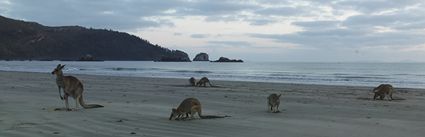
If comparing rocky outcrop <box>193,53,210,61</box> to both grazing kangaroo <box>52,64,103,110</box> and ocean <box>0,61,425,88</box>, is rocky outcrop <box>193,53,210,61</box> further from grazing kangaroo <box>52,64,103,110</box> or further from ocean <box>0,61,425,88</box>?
grazing kangaroo <box>52,64,103,110</box>

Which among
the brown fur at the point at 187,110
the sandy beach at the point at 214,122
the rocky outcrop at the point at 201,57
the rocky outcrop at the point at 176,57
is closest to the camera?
the sandy beach at the point at 214,122

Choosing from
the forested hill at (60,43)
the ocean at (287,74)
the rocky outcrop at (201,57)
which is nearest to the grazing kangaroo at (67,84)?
the ocean at (287,74)

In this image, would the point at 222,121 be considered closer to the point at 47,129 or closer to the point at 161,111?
the point at 161,111

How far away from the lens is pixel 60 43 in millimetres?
156000

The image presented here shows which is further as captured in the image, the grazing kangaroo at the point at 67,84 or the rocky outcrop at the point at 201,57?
the rocky outcrop at the point at 201,57

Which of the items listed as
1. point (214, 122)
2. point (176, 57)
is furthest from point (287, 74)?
point (176, 57)

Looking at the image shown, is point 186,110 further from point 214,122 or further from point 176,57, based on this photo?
point 176,57

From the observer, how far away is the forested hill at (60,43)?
149000 millimetres

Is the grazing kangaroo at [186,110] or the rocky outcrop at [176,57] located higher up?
the rocky outcrop at [176,57]

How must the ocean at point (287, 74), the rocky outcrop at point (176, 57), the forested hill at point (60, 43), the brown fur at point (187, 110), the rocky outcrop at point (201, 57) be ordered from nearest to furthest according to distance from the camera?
1. the brown fur at point (187, 110)
2. the ocean at point (287, 74)
3. the forested hill at point (60, 43)
4. the rocky outcrop at point (176, 57)
5. the rocky outcrop at point (201, 57)

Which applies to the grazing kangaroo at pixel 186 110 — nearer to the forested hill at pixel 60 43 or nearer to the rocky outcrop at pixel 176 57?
the forested hill at pixel 60 43

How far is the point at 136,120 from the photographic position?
928 cm

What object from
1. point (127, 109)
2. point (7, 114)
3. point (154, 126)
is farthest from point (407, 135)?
point (7, 114)

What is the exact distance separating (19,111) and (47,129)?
2786 millimetres
